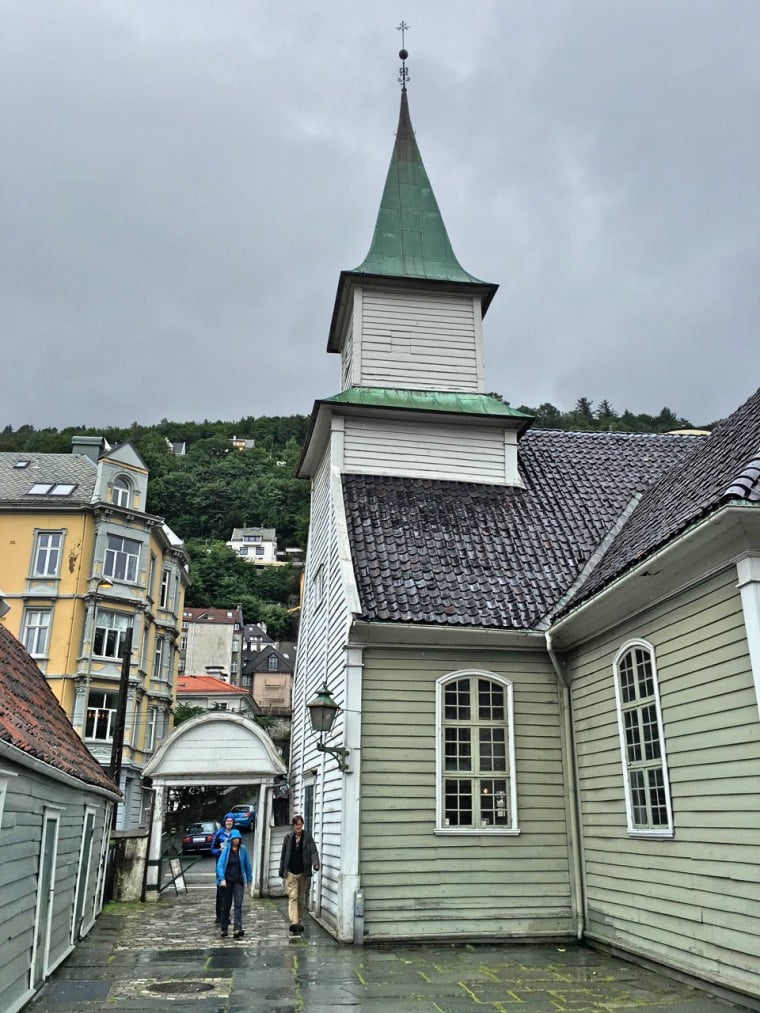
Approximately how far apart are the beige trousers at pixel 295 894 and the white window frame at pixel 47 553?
2381cm

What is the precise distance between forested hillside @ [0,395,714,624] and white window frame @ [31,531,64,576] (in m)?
57.6

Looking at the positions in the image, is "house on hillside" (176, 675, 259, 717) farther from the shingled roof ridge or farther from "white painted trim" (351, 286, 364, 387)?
the shingled roof ridge

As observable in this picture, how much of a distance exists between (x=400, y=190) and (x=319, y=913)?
1506 centimetres

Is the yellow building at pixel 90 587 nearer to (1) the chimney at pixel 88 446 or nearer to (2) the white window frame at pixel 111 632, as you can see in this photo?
(2) the white window frame at pixel 111 632

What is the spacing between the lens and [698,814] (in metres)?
8.31

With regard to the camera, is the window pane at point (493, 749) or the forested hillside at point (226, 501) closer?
the window pane at point (493, 749)

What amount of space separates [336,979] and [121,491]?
94.1 ft

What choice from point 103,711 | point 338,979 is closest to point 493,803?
point 338,979

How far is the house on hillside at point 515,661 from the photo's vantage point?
8.14 m

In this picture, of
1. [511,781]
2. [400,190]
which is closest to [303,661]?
[511,781]

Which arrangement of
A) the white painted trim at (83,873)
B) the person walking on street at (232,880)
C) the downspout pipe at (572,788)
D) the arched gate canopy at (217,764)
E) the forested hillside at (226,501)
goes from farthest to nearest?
the forested hillside at (226,501) → the arched gate canopy at (217,764) → the person walking on street at (232,880) → the downspout pipe at (572,788) → the white painted trim at (83,873)

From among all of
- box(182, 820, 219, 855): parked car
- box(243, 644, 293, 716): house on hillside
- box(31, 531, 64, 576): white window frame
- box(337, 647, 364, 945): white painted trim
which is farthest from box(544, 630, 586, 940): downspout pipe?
box(243, 644, 293, 716): house on hillside

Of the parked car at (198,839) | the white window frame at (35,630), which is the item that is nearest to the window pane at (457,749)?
the parked car at (198,839)

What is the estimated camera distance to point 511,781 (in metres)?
11.5
